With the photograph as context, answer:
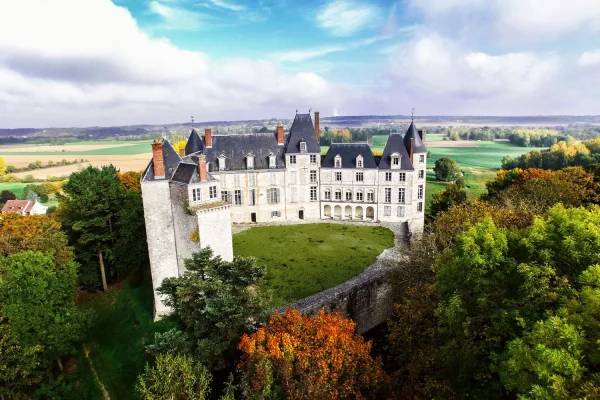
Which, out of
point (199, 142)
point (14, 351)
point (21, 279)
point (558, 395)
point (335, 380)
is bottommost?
point (14, 351)

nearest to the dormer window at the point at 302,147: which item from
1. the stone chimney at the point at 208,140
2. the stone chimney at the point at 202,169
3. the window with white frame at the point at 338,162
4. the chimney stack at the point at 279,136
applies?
the chimney stack at the point at 279,136

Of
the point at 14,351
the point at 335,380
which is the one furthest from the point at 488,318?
the point at 14,351

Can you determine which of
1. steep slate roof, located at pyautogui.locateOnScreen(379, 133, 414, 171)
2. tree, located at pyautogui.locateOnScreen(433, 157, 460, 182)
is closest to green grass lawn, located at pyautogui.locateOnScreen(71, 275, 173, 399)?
steep slate roof, located at pyautogui.locateOnScreen(379, 133, 414, 171)

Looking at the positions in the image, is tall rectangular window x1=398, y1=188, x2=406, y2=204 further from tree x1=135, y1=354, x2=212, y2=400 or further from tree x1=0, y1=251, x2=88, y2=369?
tree x1=0, y1=251, x2=88, y2=369

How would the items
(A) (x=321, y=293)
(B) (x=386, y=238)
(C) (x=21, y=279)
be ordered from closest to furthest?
(C) (x=21, y=279)
(A) (x=321, y=293)
(B) (x=386, y=238)

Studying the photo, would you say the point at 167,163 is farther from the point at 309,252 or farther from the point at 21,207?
the point at 21,207

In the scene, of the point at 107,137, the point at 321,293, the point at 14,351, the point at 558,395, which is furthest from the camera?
the point at 107,137

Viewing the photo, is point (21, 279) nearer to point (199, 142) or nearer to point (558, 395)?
point (199, 142)
